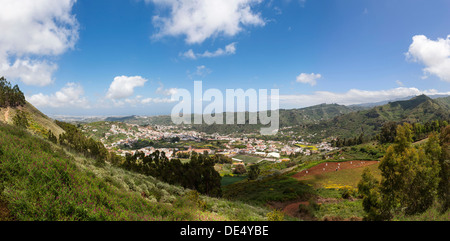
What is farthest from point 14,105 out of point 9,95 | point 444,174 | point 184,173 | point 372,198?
point 444,174

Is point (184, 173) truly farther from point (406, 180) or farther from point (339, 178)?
point (339, 178)

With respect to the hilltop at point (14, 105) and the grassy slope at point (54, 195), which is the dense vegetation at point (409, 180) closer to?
the grassy slope at point (54, 195)

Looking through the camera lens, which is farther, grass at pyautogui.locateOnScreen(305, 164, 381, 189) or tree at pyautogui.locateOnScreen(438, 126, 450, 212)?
grass at pyautogui.locateOnScreen(305, 164, 381, 189)

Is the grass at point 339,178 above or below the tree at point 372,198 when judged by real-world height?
below

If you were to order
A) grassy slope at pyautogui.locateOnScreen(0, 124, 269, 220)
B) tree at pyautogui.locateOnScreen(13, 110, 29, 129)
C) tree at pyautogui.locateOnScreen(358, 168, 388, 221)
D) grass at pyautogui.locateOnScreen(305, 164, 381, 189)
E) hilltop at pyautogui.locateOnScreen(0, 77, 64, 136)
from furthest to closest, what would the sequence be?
1. hilltop at pyautogui.locateOnScreen(0, 77, 64, 136)
2. grass at pyautogui.locateOnScreen(305, 164, 381, 189)
3. tree at pyautogui.locateOnScreen(13, 110, 29, 129)
4. tree at pyautogui.locateOnScreen(358, 168, 388, 221)
5. grassy slope at pyautogui.locateOnScreen(0, 124, 269, 220)

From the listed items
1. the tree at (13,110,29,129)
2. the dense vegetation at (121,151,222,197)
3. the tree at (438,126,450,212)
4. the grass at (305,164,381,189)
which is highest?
the tree at (13,110,29,129)

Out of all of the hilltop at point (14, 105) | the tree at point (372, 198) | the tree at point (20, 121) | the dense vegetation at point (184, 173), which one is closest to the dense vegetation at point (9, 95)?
the hilltop at point (14, 105)

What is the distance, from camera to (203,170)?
2214cm

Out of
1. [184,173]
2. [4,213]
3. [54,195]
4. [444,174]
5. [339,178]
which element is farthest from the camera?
[339,178]

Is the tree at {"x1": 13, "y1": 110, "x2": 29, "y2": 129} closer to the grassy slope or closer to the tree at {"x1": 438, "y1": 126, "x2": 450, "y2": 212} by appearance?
the grassy slope

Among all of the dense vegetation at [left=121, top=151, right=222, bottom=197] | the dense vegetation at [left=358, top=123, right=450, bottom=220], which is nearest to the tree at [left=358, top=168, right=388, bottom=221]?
the dense vegetation at [left=358, top=123, right=450, bottom=220]

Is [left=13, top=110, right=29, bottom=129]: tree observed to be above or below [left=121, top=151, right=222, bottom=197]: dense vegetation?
above
